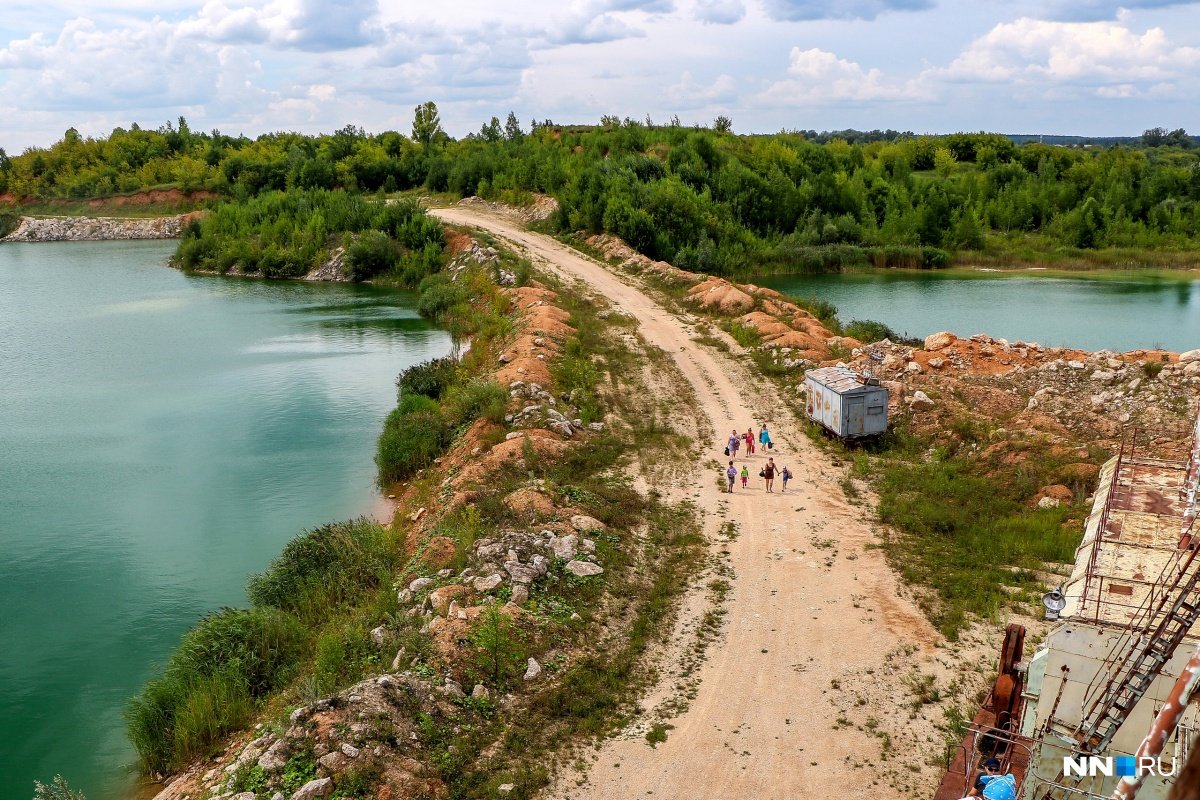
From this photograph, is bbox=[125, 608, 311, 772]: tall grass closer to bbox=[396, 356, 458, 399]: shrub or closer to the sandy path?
the sandy path

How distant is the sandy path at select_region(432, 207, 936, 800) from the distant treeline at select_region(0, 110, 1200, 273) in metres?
41.4

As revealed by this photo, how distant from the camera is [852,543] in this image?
865 inches

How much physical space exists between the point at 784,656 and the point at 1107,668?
7.01 meters

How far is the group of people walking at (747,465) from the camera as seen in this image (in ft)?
82.5

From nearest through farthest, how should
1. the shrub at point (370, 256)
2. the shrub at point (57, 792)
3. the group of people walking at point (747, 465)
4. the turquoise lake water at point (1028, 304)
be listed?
the shrub at point (57, 792), the group of people walking at point (747, 465), the turquoise lake water at point (1028, 304), the shrub at point (370, 256)

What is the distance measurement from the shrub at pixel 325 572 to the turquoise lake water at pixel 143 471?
2164 millimetres

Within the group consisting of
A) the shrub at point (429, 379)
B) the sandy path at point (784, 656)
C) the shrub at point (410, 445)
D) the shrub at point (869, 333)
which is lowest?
the sandy path at point (784, 656)

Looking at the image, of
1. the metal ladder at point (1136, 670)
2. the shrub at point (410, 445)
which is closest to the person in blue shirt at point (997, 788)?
the metal ladder at point (1136, 670)

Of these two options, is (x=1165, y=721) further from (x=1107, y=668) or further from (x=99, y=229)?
(x=99, y=229)

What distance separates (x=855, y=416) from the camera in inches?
1084

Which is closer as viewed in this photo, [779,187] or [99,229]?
[779,187]

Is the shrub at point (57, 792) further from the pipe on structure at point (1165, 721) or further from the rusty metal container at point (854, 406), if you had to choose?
the rusty metal container at point (854, 406)

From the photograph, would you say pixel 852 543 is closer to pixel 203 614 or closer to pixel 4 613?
pixel 203 614

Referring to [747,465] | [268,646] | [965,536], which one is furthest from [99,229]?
[965,536]
